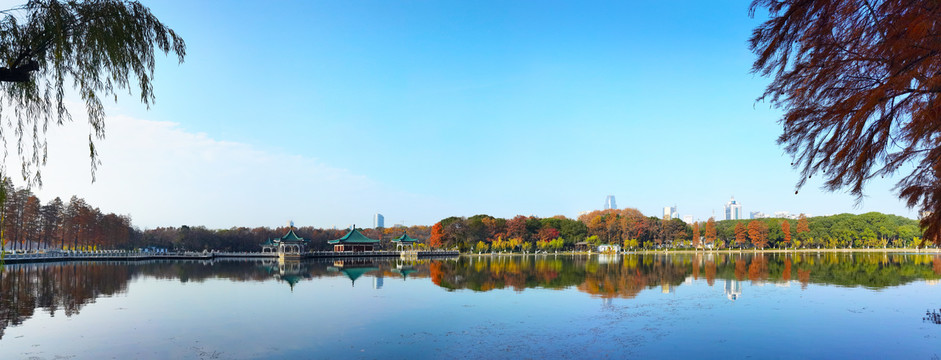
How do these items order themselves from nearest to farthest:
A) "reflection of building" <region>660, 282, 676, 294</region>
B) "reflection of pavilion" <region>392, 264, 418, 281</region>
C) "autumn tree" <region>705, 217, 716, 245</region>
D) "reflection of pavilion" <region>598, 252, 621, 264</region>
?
"reflection of building" <region>660, 282, 676, 294</region>, "reflection of pavilion" <region>392, 264, 418, 281</region>, "reflection of pavilion" <region>598, 252, 621, 264</region>, "autumn tree" <region>705, 217, 716, 245</region>

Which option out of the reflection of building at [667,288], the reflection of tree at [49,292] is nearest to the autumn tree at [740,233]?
the reflection of building at [667,288]

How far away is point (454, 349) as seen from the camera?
12.5 meters

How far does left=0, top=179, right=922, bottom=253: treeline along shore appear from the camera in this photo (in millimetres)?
61469

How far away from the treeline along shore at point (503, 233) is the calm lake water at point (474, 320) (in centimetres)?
4082

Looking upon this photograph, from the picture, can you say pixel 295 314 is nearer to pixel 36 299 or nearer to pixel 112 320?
pixel 112 320

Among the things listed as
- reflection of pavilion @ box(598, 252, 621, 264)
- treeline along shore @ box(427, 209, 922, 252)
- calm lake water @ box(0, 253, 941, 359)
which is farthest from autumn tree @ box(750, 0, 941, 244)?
treeline along shore @ box(427, 209, 922, 252)

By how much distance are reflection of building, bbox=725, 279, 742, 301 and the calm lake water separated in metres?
0.09

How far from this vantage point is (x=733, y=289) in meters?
24.6

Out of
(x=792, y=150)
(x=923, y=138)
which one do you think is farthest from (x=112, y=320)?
(x=923, y=138)

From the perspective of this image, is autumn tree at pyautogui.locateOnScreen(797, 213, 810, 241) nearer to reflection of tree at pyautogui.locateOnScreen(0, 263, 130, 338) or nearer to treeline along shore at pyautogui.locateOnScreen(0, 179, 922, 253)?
treeline along shore at pyautogui.locateOnScreen(0, 179, 922, 253)

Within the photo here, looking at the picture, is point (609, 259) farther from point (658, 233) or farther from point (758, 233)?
point (758, 233)

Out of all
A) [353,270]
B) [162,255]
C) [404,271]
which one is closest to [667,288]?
[404,271]

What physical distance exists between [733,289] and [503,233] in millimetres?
57834

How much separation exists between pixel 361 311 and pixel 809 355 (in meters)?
13.1
